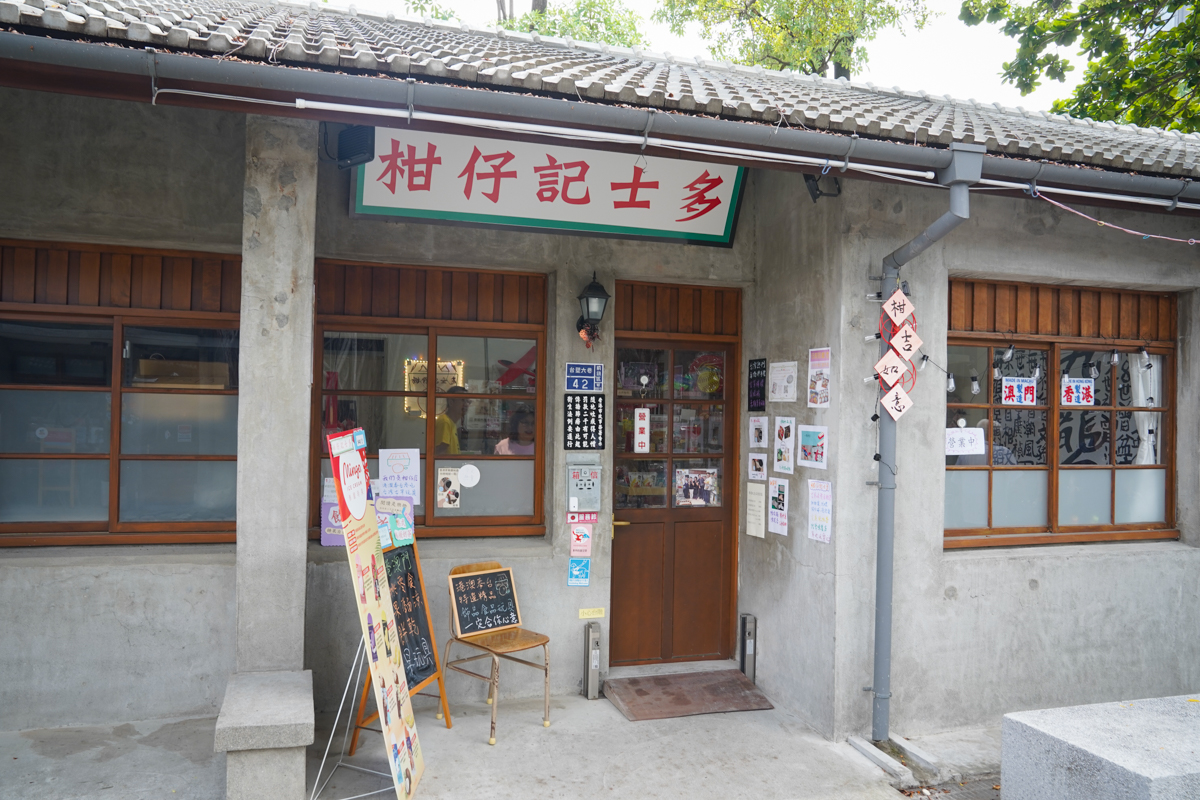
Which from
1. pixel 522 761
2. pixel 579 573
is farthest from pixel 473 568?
pixel 522 761

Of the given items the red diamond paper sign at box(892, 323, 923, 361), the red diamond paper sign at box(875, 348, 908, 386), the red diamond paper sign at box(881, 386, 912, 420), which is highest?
the red diamond paper sign at box(892, 323, 923, 361)

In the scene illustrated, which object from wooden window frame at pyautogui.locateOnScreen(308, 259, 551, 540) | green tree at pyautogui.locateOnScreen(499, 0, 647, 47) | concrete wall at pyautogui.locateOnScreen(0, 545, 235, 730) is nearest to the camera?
concrete wall at pyautogui.locateOnScreen(0, 545, 235, 730)

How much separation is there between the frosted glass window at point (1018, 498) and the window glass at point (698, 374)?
228cm

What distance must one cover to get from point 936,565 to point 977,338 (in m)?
1.78

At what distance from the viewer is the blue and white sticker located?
223 inches

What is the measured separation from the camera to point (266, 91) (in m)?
3.53

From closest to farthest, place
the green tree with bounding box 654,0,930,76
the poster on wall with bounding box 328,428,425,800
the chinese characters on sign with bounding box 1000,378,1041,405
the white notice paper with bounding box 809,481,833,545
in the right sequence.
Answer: the poster on wall with bounding box 328,428,425,800
the white notice paper with bounding box 809,481,833,545
the chinese characters on sign with bounding box 1000,378,1041,405
the green tree with bounding box 654,0,930,76

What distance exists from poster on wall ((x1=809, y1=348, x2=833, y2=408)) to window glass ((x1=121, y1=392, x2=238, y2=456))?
4.17 m

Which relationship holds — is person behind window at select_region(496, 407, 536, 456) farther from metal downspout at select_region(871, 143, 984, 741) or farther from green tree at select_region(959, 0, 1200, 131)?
green tree at select_region(959, 0, 1200, 131)

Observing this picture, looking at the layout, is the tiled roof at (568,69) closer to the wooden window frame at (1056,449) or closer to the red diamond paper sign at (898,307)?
the red diamond paper sign at (898,307)

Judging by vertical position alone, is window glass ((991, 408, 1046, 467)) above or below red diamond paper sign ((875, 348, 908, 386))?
below

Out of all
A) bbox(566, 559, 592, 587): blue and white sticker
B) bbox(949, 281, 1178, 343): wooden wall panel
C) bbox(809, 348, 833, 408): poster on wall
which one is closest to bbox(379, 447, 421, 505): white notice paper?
bbox(566, 559, 592, 587): blue and white sticker

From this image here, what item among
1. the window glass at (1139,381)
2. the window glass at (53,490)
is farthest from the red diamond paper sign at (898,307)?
the window glass at (53,490)

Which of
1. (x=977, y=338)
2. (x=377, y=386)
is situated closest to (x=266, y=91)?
(x=377, y=386)
